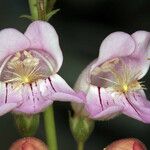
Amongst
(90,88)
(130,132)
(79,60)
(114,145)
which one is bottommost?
(130,132)

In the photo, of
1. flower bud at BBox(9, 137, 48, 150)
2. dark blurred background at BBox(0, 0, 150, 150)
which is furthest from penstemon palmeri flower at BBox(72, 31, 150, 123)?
dark blurred background at BBox(0, 0, 150, 150)

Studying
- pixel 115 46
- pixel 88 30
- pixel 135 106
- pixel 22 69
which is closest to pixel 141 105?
pixel 135 106

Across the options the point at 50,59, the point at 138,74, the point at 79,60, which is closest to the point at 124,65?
the point at 138,74

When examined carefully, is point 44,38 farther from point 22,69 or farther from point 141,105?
point 141,105

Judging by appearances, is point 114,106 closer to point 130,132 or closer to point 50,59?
point 50,59

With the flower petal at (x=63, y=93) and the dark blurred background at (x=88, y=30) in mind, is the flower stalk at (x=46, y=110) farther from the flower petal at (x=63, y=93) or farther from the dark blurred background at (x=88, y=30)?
the dark blurred background at (x=88, y=30)

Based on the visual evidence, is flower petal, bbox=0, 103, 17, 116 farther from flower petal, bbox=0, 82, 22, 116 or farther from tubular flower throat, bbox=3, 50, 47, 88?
tubular flower throat, bbox=3, 50, 47, 88

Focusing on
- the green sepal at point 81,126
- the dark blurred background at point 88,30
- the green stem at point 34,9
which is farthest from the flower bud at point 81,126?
the dark blurred background at point 88,30
